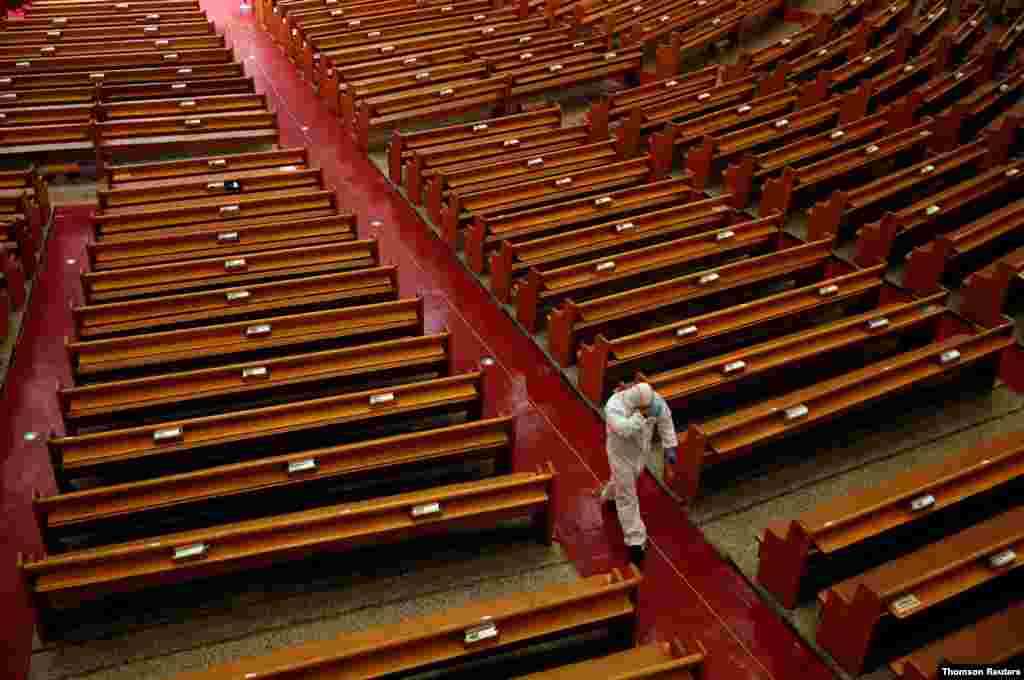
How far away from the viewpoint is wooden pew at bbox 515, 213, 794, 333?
574 cm

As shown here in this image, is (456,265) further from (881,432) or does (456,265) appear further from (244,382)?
(881,432)

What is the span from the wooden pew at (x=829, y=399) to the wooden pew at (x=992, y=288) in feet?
2.05

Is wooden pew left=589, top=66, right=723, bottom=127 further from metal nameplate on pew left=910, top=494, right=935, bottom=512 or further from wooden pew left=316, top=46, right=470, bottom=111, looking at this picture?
metal nameplate on pew left=910, top=494, right=935, bottom=512

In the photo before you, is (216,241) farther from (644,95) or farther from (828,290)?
(644,95)

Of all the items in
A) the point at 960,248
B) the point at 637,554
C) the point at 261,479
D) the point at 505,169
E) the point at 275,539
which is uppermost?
the point at 505,169

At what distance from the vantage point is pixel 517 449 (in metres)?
5.00

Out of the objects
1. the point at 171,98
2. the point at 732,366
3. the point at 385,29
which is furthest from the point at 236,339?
the point at 385,29

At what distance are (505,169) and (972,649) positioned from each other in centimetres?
491

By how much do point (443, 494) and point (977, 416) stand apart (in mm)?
3223

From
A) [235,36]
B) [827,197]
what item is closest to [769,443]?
[827,197]

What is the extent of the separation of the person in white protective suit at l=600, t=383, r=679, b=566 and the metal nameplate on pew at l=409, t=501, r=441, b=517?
0.88 m

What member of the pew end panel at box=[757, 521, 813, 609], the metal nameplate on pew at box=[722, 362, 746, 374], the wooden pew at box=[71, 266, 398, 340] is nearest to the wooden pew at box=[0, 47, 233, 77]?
the wooden pew at box=[71, 266, 398, 340]

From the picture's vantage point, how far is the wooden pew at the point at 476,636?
10.7ft

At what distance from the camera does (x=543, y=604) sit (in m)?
3.50
